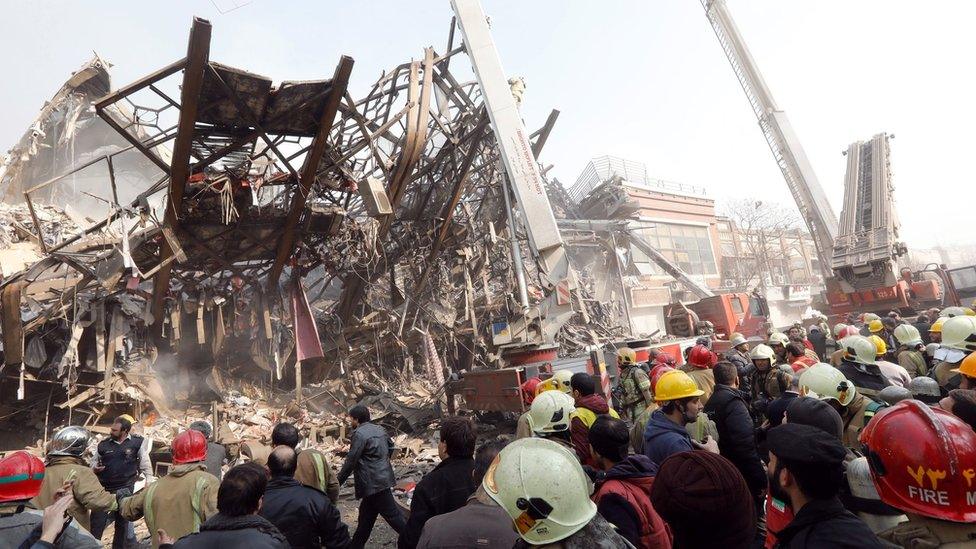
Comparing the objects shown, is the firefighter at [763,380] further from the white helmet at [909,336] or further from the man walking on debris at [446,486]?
the man walking on debris at [446,486]

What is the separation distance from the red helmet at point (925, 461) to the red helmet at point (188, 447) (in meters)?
3.90

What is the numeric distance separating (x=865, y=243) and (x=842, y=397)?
1408 centimetres

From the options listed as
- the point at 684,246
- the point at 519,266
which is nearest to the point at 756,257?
the point at 684,246

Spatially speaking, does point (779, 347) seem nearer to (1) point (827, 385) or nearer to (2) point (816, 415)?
(1) point (827, 385)

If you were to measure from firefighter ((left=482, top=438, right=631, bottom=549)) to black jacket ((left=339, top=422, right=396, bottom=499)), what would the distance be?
10.1 ft

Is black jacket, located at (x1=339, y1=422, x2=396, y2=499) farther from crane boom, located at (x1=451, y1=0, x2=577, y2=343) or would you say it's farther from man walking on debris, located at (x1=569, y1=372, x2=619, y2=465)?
crane boom, located at (x1=451, y1=0, x2=577, y2=343)

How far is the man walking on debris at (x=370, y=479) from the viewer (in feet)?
14.5

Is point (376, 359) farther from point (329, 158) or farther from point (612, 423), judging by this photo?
point (612, 423)

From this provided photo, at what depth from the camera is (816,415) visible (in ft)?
8.19

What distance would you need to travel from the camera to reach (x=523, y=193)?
Result: 361 inches

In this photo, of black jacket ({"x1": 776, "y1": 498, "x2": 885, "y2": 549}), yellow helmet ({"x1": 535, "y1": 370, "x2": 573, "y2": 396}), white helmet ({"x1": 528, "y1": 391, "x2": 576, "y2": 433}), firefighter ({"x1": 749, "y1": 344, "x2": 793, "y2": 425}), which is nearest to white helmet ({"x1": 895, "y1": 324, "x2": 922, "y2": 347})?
firefighter ({"x1": 749, "y1": 344, "x2": 793, "y2": 425})

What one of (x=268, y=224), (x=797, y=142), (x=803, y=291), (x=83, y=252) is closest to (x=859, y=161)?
(x=797, y=142)

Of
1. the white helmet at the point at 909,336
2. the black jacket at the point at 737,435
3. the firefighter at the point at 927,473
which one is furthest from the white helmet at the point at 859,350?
the firefighter at the point at 927,473

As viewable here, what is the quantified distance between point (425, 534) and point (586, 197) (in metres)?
30.4
